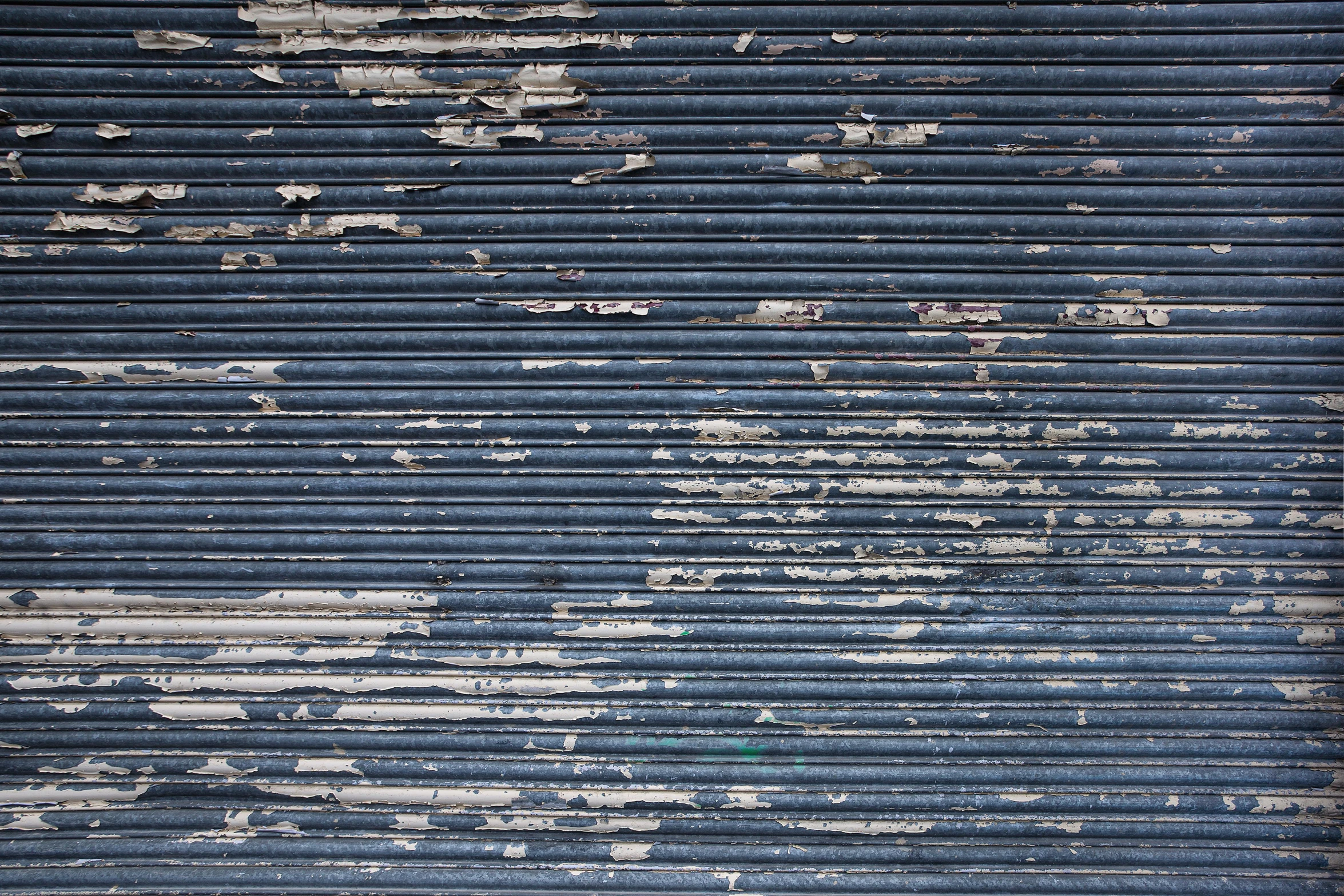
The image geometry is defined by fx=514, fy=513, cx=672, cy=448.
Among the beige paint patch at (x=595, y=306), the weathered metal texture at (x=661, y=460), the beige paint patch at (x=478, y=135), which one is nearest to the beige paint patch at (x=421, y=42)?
the weathered metal texture at (x=661, y=460)

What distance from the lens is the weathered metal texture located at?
1.63 meters

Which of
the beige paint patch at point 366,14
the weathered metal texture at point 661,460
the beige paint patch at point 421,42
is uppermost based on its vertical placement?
the beige paint patch at point 366,14

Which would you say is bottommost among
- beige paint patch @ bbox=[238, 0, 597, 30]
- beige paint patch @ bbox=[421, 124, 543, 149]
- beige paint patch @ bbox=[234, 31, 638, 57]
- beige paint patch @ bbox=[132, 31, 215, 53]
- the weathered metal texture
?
the weathered metal texture

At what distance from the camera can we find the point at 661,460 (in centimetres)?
169

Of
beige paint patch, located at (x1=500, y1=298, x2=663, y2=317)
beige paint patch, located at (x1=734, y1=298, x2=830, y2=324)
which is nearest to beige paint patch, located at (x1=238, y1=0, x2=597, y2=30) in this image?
beige paint patch, located at (x1=500, y1=298, x2=663, y2=317)

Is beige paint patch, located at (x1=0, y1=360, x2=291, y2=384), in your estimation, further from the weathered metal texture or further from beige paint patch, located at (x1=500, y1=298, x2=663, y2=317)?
beige paint patch, located at (x1=500, y1=298, x2=663, y2=317)

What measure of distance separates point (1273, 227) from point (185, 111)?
3475mm

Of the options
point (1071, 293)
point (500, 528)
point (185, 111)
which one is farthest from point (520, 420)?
point (1071, 293)

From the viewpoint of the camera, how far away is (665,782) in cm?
168

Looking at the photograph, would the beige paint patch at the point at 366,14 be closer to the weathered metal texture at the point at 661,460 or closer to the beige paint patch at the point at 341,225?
the weathered metal texture at the point at 661,460

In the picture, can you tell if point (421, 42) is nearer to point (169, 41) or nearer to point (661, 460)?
point (169, 41)

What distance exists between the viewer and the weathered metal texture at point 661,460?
163 cm

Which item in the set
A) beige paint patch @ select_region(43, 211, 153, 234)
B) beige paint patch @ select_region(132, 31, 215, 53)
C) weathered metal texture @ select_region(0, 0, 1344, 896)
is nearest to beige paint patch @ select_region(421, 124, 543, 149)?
weathered metal texture @ select_region(0, 0, 1344, 896)

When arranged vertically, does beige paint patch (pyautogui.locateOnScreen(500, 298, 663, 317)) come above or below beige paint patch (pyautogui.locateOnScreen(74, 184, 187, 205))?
below
